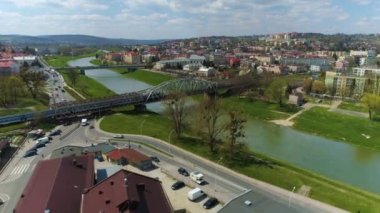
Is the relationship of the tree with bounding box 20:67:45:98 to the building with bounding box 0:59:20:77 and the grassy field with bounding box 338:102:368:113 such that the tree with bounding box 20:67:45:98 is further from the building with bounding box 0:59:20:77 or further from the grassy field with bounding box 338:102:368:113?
the grassy field with bounding box 338:102:368:113

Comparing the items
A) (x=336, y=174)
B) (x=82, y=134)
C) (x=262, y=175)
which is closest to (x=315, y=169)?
(x=336, y=174)

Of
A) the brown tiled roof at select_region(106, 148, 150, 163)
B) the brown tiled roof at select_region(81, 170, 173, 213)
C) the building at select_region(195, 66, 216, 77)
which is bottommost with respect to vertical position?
the brown tiled roof at select_region(106, 148, 150, 163)

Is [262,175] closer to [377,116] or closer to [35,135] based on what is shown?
[35,135]

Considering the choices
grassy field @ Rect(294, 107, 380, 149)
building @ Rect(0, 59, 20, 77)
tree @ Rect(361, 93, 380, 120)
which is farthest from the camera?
building @ Rect(0, 59, 20, 77)

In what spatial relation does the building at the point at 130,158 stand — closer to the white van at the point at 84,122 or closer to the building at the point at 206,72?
the white van at the point at 84,122

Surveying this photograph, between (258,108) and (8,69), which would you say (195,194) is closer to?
(258,108)

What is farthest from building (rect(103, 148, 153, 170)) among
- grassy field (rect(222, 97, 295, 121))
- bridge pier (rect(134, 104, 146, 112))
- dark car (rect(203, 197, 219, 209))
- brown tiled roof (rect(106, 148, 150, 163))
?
grassy field (rect(222, 97, 295, 121))

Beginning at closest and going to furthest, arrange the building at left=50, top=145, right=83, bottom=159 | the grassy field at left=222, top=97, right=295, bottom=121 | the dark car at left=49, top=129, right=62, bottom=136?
the building at left=50, top=145, right=83, bottom=159, the dark car at left=49, top=129, right=62, bottom=136, the grassy field at left=222, top=97, right=295, bottom=121
